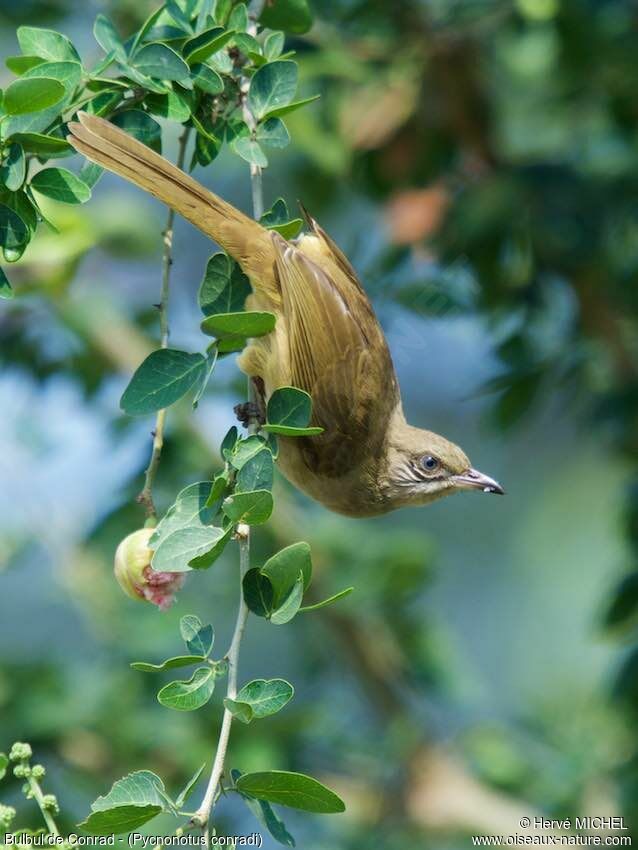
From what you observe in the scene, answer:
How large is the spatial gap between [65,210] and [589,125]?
2356mm

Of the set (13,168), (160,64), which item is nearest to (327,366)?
(160,64)

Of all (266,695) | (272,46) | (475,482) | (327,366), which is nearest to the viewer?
(266,695)

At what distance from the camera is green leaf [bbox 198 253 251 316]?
89.1 inches

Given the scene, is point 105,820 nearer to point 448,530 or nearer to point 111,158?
point 111,158

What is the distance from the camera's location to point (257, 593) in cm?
203

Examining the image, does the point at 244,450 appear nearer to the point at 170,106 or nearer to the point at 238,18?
the point at 170,106

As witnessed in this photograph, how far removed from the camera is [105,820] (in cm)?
183

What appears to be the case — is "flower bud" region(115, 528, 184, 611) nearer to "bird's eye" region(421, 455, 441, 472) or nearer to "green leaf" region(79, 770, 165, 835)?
"green leaf" region(79, 770, 165, 835)

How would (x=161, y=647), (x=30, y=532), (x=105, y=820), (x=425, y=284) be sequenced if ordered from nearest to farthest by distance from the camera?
(x=105, y=820)
(x=425, y=284)
(x=161, y=647)
(x=30, y=532)

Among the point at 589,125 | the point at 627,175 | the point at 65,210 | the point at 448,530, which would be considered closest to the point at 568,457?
the point at 448,530

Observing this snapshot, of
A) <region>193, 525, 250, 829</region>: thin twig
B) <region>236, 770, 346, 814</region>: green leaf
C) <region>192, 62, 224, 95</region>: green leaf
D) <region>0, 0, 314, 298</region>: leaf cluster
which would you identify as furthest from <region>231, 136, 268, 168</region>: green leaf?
<region>236, 770, 346, 814</region>: green leaf

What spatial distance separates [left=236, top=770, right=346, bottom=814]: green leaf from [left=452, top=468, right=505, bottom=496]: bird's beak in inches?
65.0

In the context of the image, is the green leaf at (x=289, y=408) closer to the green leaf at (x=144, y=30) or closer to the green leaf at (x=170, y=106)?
the green leaf at (x=170, y=106)

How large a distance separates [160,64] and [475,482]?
1776 mm
